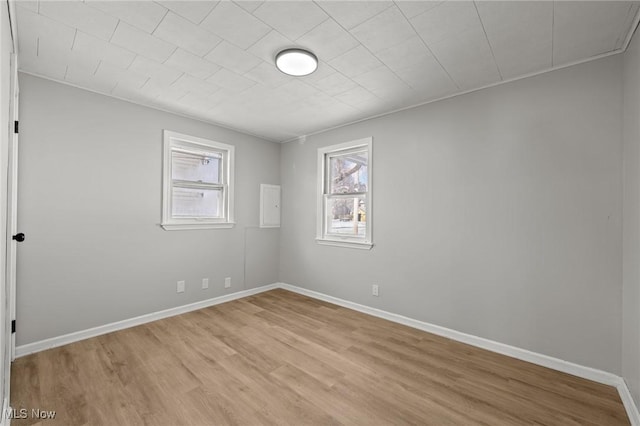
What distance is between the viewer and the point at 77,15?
1.79 m

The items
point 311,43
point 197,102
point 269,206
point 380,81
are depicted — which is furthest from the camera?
point 269,206

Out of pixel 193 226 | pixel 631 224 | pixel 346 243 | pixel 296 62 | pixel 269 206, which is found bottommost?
pixel 346 243

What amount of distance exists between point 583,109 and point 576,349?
1.95m

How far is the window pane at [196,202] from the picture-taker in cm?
360

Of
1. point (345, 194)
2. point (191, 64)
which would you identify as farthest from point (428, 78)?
point (191, 64)

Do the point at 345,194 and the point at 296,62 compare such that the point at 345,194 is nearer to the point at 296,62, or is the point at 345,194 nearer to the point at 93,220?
the point at 296,62

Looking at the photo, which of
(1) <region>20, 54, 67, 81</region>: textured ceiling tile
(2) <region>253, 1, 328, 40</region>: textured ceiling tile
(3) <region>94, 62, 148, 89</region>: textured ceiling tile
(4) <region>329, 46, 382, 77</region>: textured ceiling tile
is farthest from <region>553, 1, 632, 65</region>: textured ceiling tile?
(1) <region>20, 54, 67, 81</region>: textured ceiling tile

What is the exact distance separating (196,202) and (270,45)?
96.4 inches

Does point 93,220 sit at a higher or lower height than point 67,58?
lower

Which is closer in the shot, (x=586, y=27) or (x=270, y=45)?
(x=586, y=27)

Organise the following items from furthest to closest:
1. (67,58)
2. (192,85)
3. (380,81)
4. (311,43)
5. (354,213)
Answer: (354,213) < (192,85) < (380,81) < (67,58) < (311,43)

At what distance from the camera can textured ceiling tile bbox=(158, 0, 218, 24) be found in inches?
65.9

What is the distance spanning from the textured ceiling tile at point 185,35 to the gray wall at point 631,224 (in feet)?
9.53

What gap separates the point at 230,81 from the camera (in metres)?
Answer: 2.63
